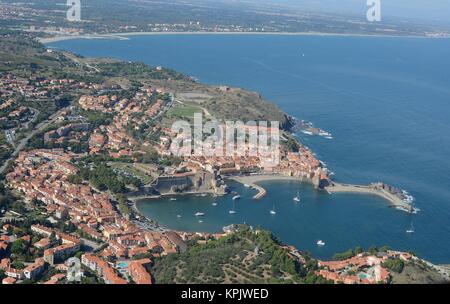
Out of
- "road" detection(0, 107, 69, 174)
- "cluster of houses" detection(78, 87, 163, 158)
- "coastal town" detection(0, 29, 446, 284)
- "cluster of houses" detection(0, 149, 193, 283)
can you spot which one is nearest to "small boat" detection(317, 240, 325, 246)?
"coastal town" detection(0, 29, 446, 284)

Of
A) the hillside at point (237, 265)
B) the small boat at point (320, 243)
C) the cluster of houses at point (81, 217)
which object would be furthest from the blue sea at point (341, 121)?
the hillside at point (237, 265)

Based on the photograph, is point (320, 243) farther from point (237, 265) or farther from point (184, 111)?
point (184, 111)

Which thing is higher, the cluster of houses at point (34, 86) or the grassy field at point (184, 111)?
the cluster of houses at point (34, 86)

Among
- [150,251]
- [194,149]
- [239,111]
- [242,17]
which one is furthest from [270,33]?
[150,251]

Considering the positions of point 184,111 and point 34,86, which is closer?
point 184,111

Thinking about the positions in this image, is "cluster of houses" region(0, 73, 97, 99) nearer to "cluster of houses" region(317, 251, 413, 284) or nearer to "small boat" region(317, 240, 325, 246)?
"small boat" region(317, 240, 325, 246)

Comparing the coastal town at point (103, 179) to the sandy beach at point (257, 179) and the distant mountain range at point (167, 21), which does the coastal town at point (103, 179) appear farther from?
the distant mountain range at point (167, 21)

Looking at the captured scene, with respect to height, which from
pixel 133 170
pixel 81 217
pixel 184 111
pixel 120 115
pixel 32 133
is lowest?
pixel 81 217

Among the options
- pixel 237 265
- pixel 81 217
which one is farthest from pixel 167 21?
pixel 237 265
